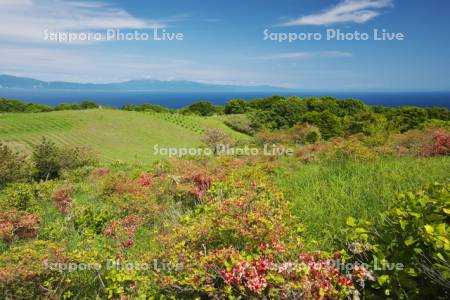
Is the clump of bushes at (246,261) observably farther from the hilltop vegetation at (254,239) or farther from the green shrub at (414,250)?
the green shrub at (414,250)

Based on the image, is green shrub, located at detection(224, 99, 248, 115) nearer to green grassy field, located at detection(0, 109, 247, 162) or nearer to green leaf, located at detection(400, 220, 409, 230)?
green grassy field, located at detection(0, 109, 247, 162)

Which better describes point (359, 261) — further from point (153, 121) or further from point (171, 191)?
point (153, 121)

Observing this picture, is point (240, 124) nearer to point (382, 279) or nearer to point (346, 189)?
point (346, 189)

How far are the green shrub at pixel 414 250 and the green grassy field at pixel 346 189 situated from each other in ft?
2.45

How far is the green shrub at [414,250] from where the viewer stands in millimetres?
2627

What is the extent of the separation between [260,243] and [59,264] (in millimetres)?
2381

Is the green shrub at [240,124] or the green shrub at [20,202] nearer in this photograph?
the green shrub at [20,202]

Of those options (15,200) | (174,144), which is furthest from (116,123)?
(15,200)

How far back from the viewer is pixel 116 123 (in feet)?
175

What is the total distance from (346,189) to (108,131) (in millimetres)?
48732

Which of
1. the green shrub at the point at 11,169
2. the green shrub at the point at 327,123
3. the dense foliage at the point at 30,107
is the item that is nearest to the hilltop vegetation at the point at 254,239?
the green shrub at the point at 11,169

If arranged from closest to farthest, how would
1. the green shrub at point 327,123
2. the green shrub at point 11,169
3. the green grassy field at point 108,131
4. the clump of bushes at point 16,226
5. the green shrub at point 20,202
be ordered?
the clump of bushes at point 16,226, the green shrub at point 20,202, the green shrub at point 11,169, the green grassy field at point 108,131, the green shrub at point 327,123

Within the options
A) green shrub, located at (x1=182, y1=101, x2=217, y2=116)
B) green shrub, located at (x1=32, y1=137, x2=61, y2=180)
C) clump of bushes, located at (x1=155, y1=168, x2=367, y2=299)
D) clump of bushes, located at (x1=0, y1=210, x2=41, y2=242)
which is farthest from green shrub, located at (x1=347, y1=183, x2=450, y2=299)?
green shrub, located at (x1=182, y1=101, x2=217, y2=116)

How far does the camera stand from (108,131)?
50.0 meters
